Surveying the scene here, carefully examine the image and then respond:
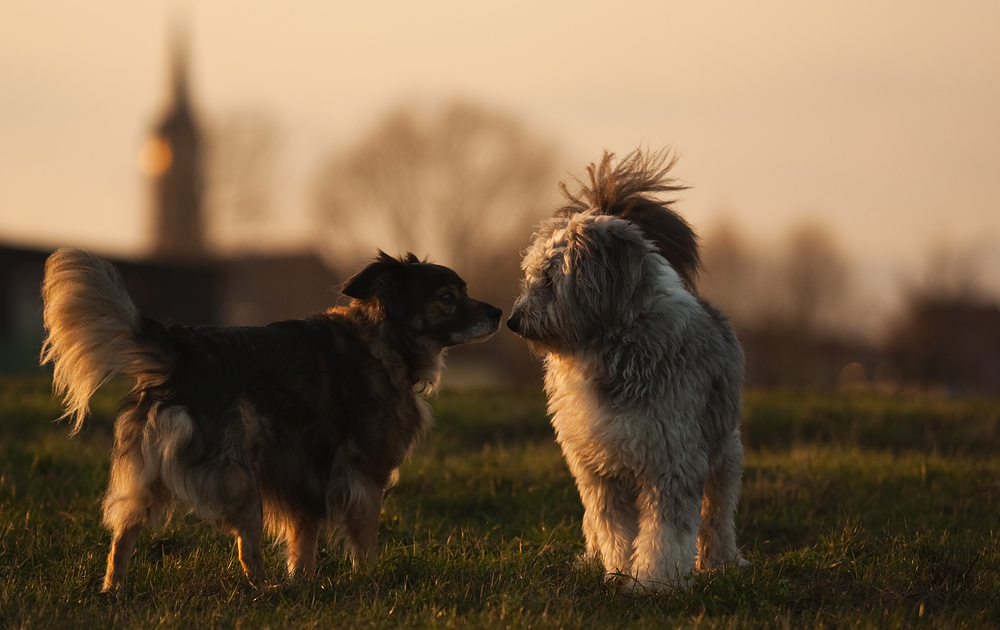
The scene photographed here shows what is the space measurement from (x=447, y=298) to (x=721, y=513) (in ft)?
7.48

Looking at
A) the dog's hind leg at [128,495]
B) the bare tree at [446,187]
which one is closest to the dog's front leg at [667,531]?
the dog's hind leg at [128,495]

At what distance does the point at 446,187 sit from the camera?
40.9 metres

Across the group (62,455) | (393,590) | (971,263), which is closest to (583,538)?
(393,590)

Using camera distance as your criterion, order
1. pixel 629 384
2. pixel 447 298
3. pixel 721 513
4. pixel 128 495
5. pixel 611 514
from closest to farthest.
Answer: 1. pixel 128 495
2. pixel 629 384
3. pixel 611 514
4. pixel 721 513
5. pixel 447 298

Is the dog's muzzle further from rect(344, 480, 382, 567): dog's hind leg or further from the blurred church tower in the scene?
the blurred church tower

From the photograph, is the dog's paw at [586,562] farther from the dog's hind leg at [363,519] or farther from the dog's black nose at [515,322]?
the dog's black nose at [515,322]

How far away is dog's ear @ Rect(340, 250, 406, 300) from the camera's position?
19.4ft

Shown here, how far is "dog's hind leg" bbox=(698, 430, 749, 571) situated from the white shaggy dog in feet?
0.31

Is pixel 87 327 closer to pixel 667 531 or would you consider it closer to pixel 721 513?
pixel 667 531

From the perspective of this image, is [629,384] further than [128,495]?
Yes

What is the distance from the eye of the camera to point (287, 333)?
5.61 m

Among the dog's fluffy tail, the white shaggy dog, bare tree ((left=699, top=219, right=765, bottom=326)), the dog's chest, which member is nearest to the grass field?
the white shaggy dog

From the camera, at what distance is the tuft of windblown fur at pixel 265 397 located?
4.90m

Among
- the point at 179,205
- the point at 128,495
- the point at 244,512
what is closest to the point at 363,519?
the point at 244,512
